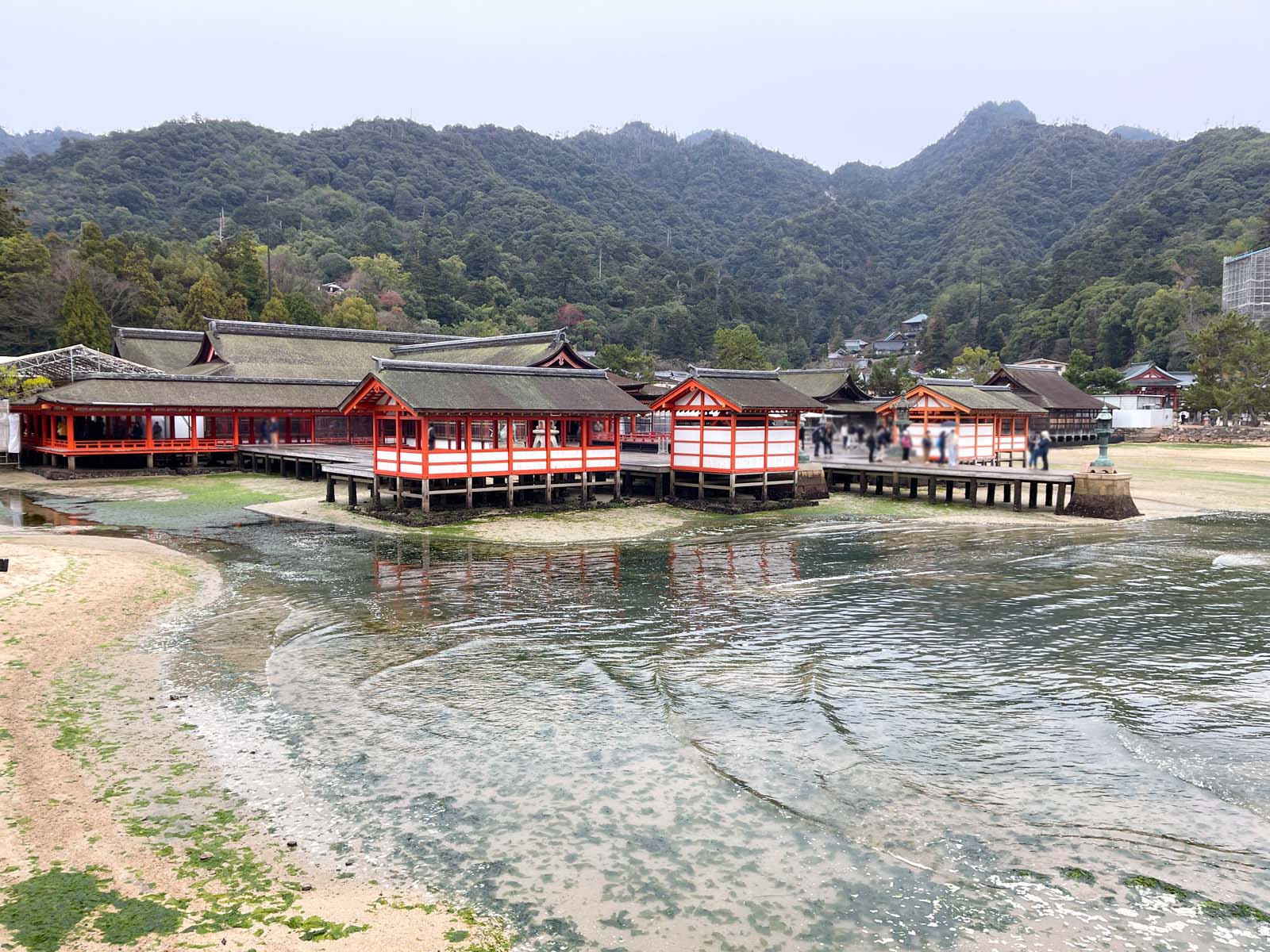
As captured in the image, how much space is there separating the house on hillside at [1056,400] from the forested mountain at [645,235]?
2429 centimetres

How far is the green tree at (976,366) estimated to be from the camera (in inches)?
2741

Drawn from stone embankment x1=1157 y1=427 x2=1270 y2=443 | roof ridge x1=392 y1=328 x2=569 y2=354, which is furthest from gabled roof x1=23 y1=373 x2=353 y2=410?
stone embankment x1=1157 y1=427 x2=1270 y2=443

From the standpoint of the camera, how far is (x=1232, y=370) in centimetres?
5756

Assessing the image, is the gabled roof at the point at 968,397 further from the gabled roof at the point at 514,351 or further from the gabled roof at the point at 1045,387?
the gabled roof at the point at 1045,387

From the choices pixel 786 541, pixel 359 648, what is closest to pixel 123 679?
pixel 359 648

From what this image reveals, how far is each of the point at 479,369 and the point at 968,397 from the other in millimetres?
20180

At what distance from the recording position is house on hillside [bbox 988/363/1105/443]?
58250 mm

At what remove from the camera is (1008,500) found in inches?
1241

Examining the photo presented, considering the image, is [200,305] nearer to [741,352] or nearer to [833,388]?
[741,352]

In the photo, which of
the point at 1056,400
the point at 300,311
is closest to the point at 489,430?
the point at 300,311

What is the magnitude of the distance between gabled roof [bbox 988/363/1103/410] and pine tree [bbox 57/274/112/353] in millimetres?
53660

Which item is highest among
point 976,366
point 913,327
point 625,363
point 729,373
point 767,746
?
point 913,327

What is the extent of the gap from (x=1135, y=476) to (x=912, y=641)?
29536mm

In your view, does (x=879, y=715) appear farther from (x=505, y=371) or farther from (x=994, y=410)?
(x=994, y=410)
